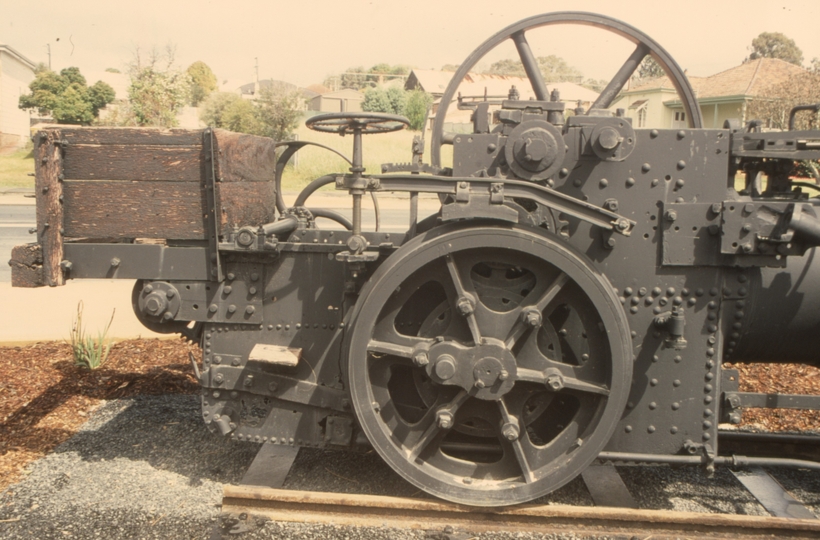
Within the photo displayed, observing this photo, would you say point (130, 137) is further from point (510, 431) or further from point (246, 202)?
point (510, 431)

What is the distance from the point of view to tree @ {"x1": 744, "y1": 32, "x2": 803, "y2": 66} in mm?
57625

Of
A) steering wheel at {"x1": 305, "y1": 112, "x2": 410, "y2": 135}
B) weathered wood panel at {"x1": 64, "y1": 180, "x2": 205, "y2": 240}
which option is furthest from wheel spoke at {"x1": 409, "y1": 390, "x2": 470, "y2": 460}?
weathered wood panel at {"x1": 64, "y1": 180, "x2": 205, "y2": 240}

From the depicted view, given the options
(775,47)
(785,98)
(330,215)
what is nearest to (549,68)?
(775,47)

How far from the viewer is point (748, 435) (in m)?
4.02

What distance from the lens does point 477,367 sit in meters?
3.15

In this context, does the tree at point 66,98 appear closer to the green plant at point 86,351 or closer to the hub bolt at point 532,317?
the green plant at point 86,351

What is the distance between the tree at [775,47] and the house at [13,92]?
55096 mm

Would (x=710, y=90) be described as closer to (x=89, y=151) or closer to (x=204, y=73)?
(x=89, y=151)

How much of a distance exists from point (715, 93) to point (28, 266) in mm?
33707

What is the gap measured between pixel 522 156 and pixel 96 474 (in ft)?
9.53

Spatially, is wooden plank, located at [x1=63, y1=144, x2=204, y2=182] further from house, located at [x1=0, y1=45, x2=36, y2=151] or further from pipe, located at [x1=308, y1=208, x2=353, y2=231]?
house, located at [x1=0, y1=45, x2=36, y2=151]

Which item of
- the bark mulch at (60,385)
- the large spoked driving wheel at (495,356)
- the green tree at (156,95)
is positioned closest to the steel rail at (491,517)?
the large spoked driving wheel at (495,356)

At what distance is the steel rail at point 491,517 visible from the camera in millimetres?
3148

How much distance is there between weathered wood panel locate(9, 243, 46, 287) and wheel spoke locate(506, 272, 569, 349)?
2367mm
